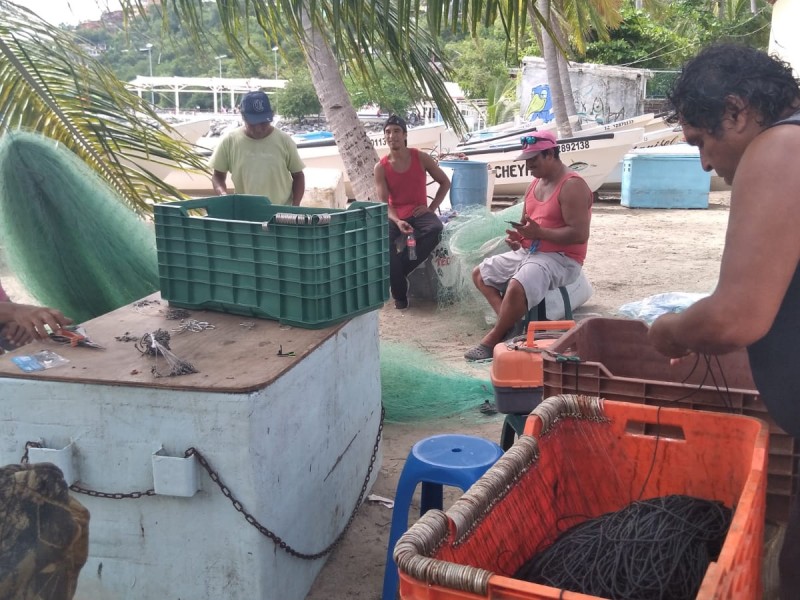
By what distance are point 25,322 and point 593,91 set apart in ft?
67.4

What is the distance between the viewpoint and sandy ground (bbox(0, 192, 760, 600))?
330cm

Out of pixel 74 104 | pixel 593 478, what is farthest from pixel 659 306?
pixel 74 104

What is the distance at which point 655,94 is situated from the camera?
2261 cm

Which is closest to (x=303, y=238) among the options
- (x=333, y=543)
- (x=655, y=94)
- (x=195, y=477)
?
(x=195, y=477)

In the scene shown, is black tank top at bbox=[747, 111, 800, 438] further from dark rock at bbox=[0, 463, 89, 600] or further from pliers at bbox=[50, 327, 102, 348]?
pliers at bbox=[50, 327, 102, 348]

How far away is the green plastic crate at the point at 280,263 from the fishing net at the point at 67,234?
28.6 inches

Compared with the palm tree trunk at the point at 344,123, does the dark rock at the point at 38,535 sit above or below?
below

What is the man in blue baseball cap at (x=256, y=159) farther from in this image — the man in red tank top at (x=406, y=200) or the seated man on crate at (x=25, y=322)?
the seated man on crate at (x=25, y=322)

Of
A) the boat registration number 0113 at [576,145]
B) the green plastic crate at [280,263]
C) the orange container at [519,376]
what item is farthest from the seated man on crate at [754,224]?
the boat registration number 0113 at [576,145]

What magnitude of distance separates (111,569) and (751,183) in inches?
90.6

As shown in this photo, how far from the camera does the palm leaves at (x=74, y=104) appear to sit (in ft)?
15.3

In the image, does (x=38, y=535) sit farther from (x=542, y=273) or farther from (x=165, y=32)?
(x=542, y=273)

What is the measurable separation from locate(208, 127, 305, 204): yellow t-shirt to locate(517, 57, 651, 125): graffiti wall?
15924 mm

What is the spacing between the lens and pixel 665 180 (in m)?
14.3
